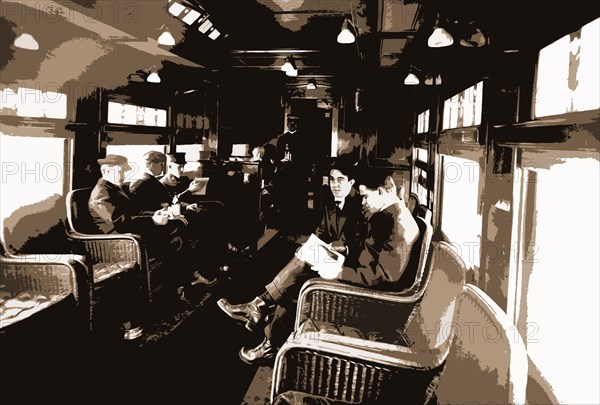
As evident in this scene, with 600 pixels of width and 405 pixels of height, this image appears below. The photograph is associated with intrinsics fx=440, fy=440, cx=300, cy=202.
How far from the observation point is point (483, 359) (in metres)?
1.42

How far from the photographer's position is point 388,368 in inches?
64.8

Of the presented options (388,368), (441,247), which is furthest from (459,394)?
(441,247)

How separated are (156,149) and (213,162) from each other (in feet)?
1.56

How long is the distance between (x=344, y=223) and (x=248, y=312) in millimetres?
727

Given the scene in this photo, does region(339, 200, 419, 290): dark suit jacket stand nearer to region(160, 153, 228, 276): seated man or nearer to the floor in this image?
the floor

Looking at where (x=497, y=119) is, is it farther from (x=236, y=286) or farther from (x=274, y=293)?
(x=236, y=286)

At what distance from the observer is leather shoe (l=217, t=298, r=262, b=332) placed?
2.41 meters

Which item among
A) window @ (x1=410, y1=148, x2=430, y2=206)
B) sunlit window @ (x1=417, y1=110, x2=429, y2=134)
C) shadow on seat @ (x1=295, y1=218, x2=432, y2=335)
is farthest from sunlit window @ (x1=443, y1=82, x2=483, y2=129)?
shadow on seat @ (x1=295, y1=218, x2=432, y2=335)

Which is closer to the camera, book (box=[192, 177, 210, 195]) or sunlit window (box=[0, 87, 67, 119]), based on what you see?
sunlit window (box=[0, 87, 67, 119])

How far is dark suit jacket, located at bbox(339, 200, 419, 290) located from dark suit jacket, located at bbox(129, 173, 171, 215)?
1.22m

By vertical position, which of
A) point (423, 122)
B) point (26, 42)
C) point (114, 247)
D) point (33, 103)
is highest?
point (26, 42)

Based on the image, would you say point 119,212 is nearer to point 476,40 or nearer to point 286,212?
point 286,212

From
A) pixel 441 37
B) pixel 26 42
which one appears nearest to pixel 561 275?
pixel 441 37

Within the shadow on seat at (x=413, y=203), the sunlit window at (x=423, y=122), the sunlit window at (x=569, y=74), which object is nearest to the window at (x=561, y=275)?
the sunlit window at (x=569, y=74)
